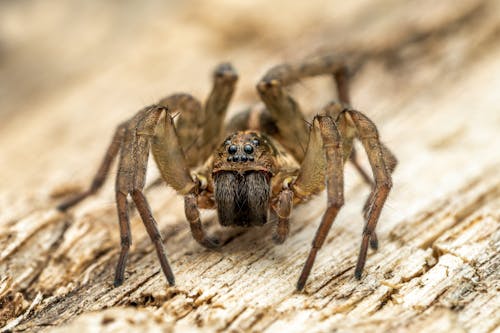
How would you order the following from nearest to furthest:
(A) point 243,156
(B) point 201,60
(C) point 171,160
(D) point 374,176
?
(D) point 374,176, (A) point 243,156, (C) point 171,160, (B) point 201,60

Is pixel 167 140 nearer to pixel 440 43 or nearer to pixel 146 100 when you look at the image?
pixel 146 100

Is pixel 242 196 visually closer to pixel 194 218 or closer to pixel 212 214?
pixel 194 218

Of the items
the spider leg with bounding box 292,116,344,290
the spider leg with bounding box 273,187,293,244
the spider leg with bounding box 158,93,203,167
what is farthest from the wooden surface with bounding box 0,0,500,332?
the spider leg with bounding box 158,93,203,167

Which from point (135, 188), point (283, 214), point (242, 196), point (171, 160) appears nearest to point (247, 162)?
point (242, 196)

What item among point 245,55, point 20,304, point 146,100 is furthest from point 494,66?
point 20,304

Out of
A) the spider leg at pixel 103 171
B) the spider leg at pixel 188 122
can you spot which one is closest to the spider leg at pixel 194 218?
the spider leg at pixel 188 122

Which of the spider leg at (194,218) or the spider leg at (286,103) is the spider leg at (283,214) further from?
the spider leg at (286,103)

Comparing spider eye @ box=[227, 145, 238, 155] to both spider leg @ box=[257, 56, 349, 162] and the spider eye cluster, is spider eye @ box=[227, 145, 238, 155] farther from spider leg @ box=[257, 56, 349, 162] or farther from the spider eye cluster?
spider leg @ box=[257, 56, 349, 162]

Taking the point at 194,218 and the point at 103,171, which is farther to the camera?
the point at 103,171
